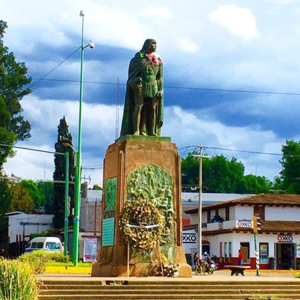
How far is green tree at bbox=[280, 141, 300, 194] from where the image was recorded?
273ft

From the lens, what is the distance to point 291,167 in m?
84.6

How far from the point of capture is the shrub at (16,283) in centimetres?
1552

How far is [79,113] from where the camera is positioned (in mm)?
40531

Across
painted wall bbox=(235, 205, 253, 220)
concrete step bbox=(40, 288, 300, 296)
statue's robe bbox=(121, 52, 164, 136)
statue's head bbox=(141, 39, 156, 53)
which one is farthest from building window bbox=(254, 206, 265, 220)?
concrete step bbox=(40, 288, 300, 296)

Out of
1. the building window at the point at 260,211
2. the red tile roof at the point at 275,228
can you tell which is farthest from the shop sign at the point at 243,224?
the building window at the point at 260,211

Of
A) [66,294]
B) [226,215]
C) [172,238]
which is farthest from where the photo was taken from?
[226,215]

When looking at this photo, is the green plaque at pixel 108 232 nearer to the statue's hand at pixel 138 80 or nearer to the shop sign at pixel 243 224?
the statue's hand at pixel 138 80

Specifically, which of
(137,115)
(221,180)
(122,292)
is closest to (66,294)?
(122,292)

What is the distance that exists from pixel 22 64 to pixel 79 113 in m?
19.9

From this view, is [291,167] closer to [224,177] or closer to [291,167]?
[291,167]

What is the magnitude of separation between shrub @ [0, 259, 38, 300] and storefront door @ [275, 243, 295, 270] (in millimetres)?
47475

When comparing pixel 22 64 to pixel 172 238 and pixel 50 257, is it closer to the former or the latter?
pixel 50 257

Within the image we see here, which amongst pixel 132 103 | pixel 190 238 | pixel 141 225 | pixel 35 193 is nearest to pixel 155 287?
pixel 141 225

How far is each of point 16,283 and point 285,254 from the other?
48.9 m
